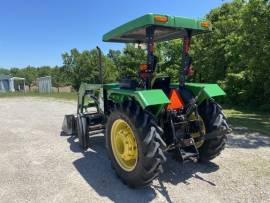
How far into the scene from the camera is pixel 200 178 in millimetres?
4172

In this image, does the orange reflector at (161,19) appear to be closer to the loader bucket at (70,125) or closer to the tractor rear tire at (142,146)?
the tractor rear tire at (142,146)

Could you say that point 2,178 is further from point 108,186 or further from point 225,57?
point 225,57

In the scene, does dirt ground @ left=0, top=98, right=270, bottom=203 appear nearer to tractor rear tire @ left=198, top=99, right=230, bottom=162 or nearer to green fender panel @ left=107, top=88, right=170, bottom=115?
tractor rear tire @ left=198, top=99, right=230, bottom=162

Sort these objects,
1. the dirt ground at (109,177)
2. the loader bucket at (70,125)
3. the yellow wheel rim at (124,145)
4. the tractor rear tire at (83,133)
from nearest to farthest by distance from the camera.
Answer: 1. the dirt ground at (109,177)
2. the yellow wheel rim at (124,145)
3. the tractor rear tire at (83,133)
4. the loader bucket at (70,125)

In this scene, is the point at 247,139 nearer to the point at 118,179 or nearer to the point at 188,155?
the point at 188,155

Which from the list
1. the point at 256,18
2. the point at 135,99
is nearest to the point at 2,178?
the point at 135,99

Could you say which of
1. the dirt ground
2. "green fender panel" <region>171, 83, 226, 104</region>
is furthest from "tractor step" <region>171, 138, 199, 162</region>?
"green fender panel" <region>171, 83, 226, 104</region>

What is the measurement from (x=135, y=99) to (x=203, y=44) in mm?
16778

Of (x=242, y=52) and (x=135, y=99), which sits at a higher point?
(x=242, y=52)

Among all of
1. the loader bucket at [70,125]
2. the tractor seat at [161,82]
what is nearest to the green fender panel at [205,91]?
the tractor seat at [161,82]

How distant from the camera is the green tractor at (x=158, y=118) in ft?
11.8

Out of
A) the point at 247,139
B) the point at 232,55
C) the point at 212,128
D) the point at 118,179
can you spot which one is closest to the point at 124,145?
the point at 118,179

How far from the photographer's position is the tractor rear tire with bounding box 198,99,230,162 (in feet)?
14.3

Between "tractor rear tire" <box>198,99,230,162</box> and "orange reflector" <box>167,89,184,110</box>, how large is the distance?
50 centimetres
